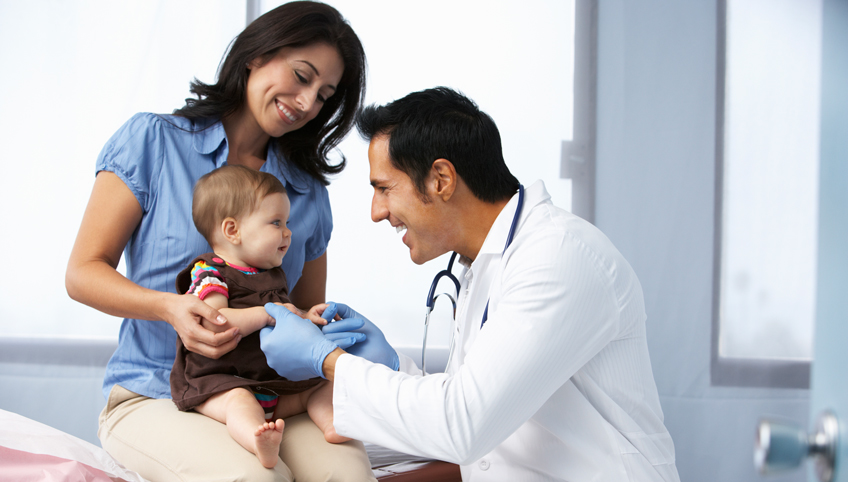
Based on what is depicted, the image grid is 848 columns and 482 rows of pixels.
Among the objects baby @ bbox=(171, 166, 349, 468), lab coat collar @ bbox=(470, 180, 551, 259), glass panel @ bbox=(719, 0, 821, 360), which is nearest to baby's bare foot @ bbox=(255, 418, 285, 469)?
baby @ bbox=(171, 166, 349, 468)

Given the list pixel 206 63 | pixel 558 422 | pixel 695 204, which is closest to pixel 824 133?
pixel 558 422

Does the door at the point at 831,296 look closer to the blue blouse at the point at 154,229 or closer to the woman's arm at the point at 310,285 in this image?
the blue blouse at the point at 154,229

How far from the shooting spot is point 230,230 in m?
1.33

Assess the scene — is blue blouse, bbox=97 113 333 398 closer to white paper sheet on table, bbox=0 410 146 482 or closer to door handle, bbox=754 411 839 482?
white paper sheet on table, bbox=0 410 146 482

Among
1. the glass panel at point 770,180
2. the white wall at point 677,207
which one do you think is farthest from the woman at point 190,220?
the glass panel at point 770,180

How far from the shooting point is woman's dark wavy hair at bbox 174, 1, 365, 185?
1.47 meters

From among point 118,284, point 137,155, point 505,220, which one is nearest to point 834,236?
point 505,220

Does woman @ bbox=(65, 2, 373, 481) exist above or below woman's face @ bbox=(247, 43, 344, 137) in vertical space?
below

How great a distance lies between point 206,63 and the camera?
244cm

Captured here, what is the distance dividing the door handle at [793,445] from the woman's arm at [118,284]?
3.21 feet

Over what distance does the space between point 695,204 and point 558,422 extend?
1.37 m

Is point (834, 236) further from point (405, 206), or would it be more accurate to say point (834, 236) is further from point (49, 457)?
point (49, 457)

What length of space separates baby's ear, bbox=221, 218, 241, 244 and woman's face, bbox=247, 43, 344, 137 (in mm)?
317

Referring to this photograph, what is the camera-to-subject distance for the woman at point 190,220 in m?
1.18
